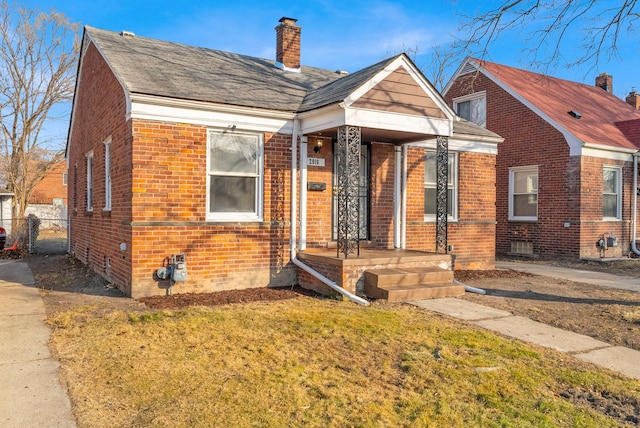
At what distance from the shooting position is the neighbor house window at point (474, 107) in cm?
1827

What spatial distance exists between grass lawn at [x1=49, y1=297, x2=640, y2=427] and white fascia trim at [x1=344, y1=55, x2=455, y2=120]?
3854 millimetres

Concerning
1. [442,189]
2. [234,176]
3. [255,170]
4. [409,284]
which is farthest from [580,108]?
[234,176]

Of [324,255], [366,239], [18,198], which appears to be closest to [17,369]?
[324,255]

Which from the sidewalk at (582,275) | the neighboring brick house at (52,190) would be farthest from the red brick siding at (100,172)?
the neighboring brick house at (52,190)

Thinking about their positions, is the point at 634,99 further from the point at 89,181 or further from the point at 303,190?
the point at 89,181

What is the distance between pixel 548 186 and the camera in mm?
15734

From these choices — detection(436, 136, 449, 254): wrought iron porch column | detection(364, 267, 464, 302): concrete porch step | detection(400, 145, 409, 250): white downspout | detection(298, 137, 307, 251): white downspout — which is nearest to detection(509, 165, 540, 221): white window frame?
detection(436, 136, 449, 254): wrought iron porch column

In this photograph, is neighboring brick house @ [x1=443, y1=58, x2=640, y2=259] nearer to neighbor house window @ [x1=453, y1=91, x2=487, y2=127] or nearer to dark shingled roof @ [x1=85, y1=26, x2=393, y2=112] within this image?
neighbor house window @ [x1=453, y1=91, x2=487, y2=127]

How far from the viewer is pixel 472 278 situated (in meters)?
10.7

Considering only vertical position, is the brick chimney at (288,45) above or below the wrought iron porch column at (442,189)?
above

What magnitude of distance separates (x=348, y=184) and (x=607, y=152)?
1146 cm

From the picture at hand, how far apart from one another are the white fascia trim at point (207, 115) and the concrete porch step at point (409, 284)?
3.20 meters

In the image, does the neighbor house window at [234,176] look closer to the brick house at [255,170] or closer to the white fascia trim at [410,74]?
the brick house at [255,170]

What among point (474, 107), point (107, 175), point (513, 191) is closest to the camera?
point (107, 175)
